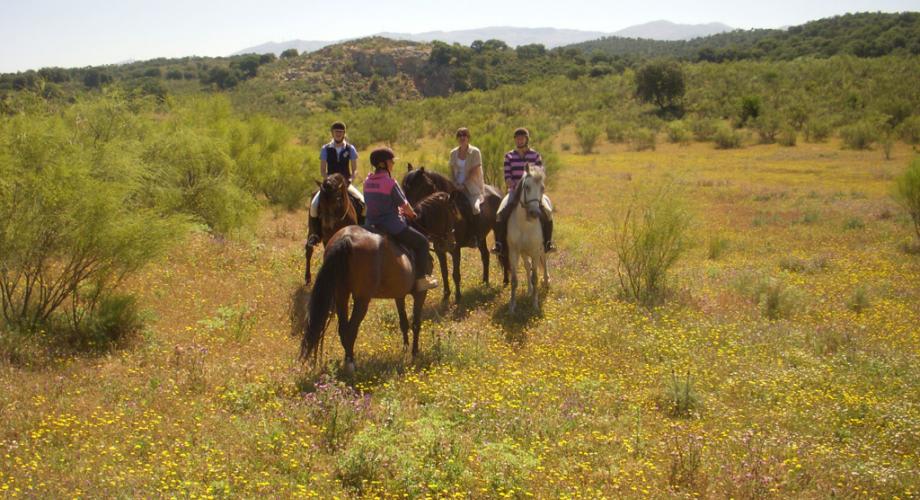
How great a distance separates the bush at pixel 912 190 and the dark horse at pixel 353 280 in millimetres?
14951

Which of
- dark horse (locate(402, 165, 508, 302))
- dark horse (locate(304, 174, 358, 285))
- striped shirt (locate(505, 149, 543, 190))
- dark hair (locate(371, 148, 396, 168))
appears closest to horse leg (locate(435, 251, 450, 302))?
dark horse (locate(402, 165, 508, 302))

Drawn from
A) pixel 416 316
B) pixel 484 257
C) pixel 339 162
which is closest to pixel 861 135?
pixel 484 257

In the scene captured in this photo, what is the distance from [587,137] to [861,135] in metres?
16.0

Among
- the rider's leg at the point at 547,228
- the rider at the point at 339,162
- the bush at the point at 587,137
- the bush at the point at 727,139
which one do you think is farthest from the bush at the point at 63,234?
the bush at the point at 727,139

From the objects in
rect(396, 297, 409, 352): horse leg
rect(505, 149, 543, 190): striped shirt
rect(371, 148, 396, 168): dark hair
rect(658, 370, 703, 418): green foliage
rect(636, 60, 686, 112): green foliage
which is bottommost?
rect(658, 370, 703, 418): green foliage

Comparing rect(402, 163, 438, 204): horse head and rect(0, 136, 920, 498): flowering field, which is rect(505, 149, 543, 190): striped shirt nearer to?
rect(402, 163, 438, 204): horse head

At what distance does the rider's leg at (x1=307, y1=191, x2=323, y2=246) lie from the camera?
9.92 m

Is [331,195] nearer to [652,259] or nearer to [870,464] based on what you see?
[652,259]

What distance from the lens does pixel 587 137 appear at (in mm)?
44250

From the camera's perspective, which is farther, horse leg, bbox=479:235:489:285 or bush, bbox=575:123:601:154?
bush, bbox=575:123:601:154

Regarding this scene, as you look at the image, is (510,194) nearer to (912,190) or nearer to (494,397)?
(494,397)

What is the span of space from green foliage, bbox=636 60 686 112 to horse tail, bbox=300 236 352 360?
185ft

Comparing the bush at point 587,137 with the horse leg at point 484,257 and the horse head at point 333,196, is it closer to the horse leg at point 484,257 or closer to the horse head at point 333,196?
the horse leg at point 484,257

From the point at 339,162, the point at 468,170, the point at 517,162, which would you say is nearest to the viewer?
the point at 339,162
